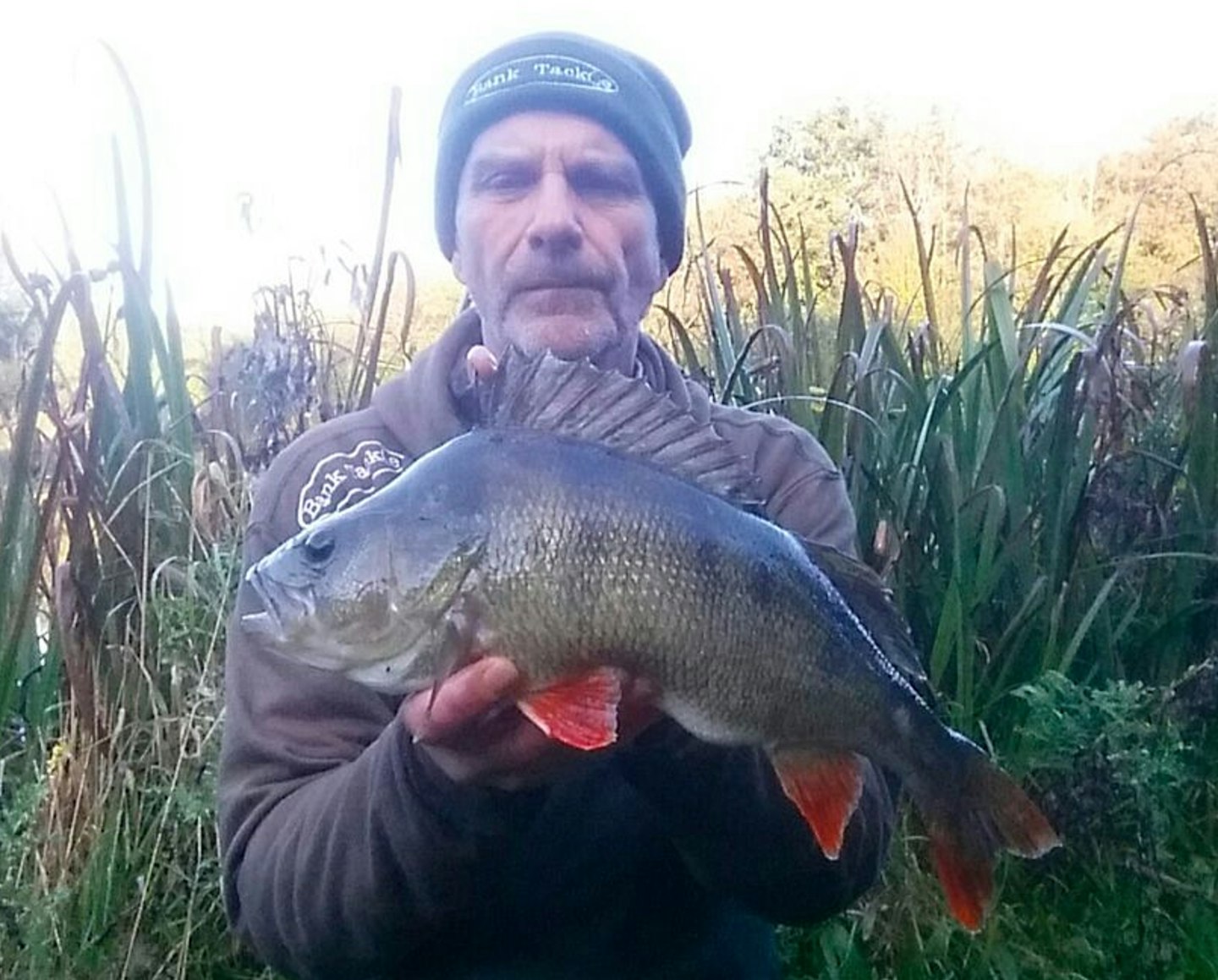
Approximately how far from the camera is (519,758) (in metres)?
1.60

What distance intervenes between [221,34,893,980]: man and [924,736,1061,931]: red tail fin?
23 cm

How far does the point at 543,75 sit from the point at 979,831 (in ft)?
4.78

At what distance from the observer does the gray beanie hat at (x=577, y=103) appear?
2496 millimetres

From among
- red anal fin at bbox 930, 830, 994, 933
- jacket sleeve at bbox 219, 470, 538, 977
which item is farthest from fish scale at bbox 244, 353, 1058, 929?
jacket sleeve at bbox 219, 470, 538, 977

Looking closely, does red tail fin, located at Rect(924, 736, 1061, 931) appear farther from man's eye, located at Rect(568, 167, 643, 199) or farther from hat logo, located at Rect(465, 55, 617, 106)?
hat logo, located at Rect(465, 55, 617, 106)

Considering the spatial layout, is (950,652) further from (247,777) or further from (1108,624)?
(247,777)

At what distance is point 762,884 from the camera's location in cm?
194

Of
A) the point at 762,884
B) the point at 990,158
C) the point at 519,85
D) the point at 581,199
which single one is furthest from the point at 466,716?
the point at 990,158

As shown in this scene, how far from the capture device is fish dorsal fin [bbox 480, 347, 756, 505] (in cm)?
156

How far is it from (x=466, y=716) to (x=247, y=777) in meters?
0.69

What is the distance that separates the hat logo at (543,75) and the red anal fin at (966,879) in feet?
4.61

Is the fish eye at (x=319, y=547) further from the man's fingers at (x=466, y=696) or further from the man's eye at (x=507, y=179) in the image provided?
the man's eye at (x=507, y=179)

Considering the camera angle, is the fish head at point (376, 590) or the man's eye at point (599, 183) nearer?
the fish head at point (376, 590)

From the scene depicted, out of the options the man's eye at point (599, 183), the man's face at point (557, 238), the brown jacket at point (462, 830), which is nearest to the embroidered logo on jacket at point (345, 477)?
the brown jacket at point (462, 830)
